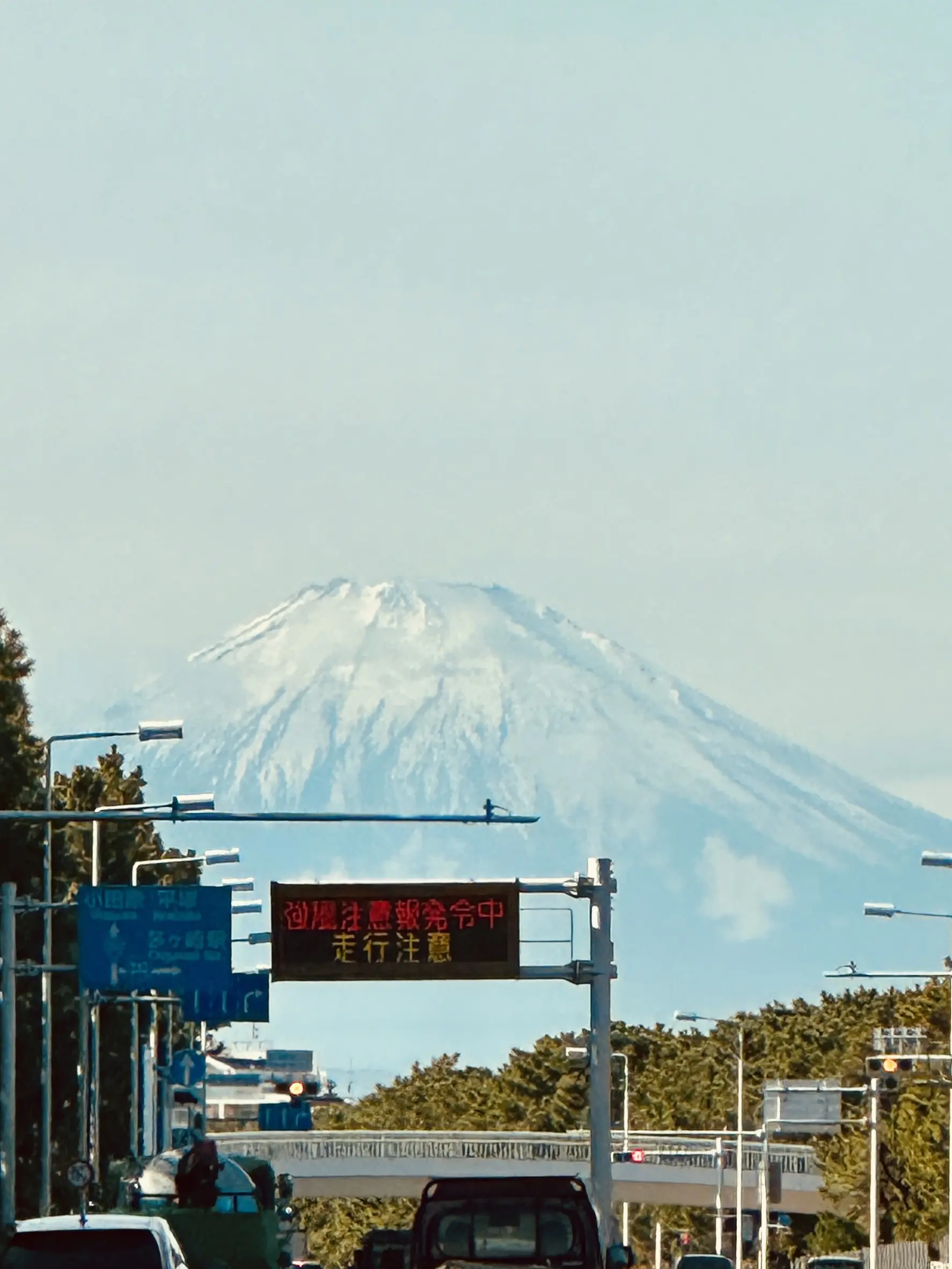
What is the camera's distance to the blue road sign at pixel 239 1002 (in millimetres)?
67625

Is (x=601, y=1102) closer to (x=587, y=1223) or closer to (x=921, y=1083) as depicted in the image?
(x=921, y=1083)

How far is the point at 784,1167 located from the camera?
484 feet

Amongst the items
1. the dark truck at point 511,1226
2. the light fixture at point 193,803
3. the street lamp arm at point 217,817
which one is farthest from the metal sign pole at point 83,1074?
the dark truck at point 511,1226

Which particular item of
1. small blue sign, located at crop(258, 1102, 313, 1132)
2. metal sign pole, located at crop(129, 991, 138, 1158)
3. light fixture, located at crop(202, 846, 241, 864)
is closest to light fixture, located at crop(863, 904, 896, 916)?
light fixture, located at crop(202, 846, 241, 864)

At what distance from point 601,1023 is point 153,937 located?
8539 mm

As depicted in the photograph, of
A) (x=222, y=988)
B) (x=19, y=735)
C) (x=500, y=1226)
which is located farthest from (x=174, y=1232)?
(x=19, y=735)

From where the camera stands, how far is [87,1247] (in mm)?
25859

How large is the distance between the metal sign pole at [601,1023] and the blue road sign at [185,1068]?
2691 centimetres

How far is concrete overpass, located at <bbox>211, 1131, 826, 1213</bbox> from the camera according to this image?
143 m

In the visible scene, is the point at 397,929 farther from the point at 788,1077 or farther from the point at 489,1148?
the point at 788,1077

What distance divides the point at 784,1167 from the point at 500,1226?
121233 mm

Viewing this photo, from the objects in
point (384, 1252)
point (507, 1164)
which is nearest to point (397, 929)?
point (384, 1252)

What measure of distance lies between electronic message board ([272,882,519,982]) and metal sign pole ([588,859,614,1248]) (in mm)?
2442

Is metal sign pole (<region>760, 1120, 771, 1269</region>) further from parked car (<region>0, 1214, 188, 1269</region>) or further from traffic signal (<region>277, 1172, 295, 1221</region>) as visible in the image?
parked car (<region>0, 1214, 188, 1269</region>)
